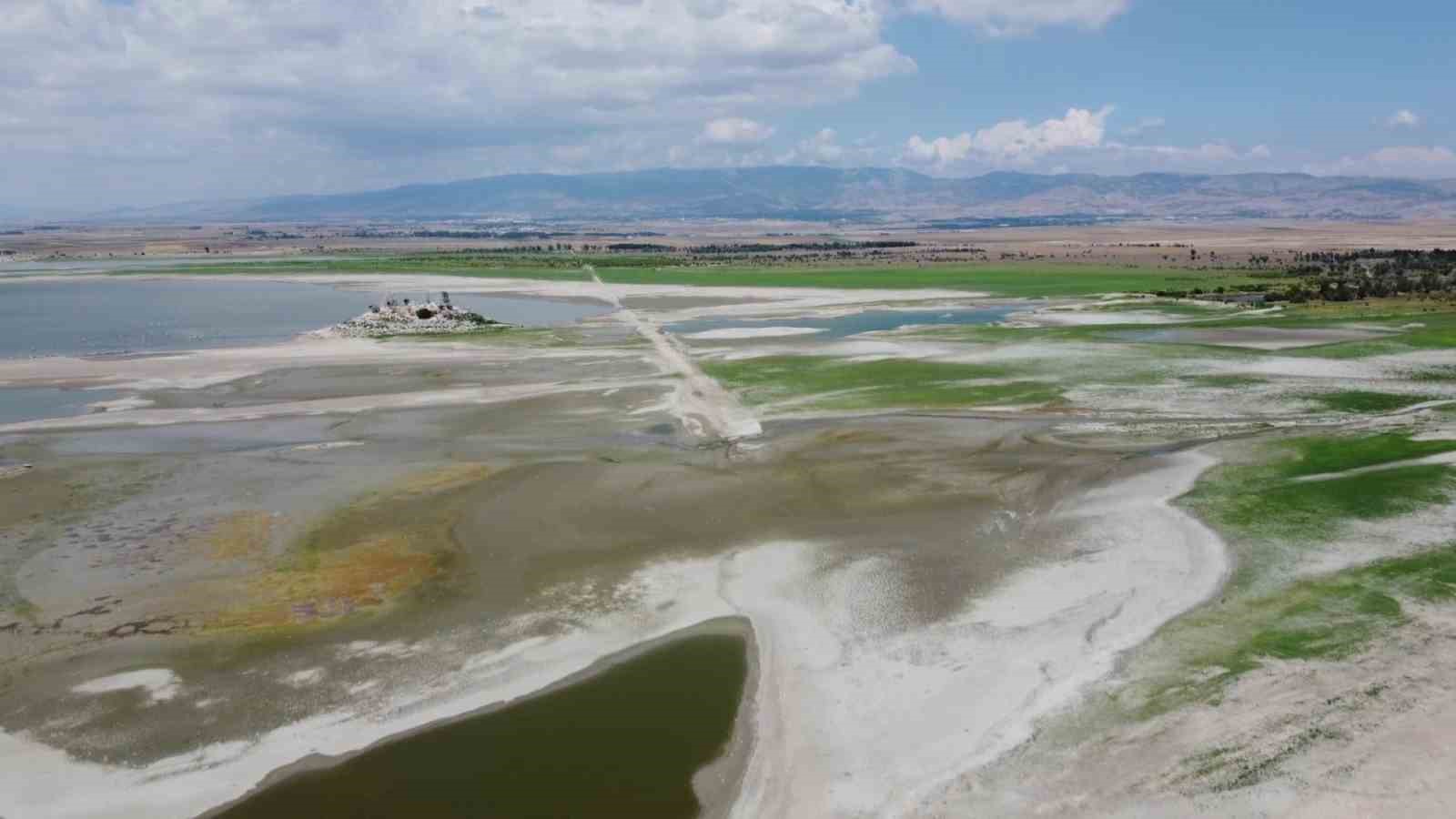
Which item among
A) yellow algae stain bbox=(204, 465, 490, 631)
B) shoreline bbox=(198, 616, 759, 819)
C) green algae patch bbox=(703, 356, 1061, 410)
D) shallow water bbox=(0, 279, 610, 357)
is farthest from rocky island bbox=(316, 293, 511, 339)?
shoreline bbox=(198, 616, 759, 819)

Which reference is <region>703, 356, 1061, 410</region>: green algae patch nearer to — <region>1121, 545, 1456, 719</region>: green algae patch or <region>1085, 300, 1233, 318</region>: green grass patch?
<region>1121, 545, 1456, 719</region>: green algae patch

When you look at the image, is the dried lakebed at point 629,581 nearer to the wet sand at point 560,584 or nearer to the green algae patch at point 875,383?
the wet sand at point 560,584

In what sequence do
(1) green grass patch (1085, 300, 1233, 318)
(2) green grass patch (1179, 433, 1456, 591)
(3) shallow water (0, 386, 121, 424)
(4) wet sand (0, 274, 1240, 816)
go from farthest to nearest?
(1) green grass patch (1085, 300, 1233, 318)
(3) shallow water (0, 386, 121, 424)
(2) green grass patch (1179, 433, 1456, 591)
(4) wet sand (0, 274, 1240, 816)

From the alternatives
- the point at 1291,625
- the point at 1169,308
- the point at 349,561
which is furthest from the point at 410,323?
the point at 1291,625

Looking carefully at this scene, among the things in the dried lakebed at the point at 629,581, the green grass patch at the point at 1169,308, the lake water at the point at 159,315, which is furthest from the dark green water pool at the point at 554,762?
the green grass patch at the point at 1169,308

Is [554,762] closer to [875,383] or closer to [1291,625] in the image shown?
[1291,625]

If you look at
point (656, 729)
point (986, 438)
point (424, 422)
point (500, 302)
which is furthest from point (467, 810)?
point (500, 302)

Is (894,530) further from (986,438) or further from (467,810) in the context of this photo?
(467,810)

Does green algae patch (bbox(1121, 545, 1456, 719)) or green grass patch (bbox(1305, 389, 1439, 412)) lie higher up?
green grass patch (bbox(1305, 389, 1439, 412))
